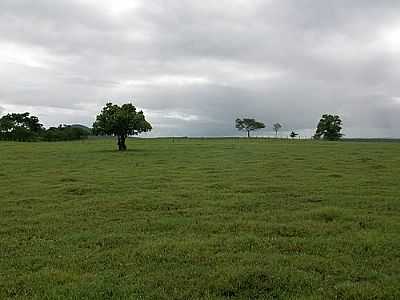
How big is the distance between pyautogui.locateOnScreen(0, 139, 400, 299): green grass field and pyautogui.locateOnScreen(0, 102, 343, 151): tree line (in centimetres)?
3058

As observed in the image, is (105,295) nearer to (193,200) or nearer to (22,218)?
(22,218)

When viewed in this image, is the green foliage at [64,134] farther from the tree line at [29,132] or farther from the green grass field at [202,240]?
the green grass field at [202,240]

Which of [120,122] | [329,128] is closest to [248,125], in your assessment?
[329,128]

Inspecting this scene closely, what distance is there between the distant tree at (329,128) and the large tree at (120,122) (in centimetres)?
8149

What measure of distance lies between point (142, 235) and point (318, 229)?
5.48 meters

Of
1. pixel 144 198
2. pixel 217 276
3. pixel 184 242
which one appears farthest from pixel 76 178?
pixel 217 276

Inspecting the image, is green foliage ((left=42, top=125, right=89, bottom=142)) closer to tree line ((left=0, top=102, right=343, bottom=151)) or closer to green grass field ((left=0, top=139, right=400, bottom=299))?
tree line ((left=0, top=102, right=343, bottom=151))

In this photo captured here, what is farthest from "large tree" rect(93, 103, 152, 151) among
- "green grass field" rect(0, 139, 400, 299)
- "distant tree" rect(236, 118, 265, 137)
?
"distant tree" rect(236, 118, 265, 137)

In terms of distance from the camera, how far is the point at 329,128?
12925cm

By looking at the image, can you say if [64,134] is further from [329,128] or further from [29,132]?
[329,128]

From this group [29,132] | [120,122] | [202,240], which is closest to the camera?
[202,240]

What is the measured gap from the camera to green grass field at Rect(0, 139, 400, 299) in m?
9.44

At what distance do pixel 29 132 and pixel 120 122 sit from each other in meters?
79.9

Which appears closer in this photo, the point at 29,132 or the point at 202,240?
the point at 202,240
